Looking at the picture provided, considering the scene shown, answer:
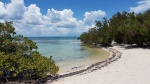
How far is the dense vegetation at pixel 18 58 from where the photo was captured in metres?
11.8

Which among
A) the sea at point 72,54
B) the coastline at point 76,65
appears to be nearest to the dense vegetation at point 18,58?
the coastline at point 76,65

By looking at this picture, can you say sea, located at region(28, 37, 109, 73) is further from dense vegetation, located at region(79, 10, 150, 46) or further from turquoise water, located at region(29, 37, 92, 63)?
dense vegetation, located at region(79, 10, 150, 46)

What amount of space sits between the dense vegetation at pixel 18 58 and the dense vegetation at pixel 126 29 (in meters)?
21.9

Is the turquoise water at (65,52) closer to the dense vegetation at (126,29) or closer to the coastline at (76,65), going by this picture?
the coastline at (76,65)

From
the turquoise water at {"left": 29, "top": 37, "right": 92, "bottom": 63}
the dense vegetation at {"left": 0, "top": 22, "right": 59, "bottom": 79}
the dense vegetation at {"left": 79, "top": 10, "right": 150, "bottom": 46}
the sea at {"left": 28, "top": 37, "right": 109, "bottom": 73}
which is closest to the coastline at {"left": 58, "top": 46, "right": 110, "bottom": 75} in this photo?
the sea at {"left": 28, "top": 37, "right": 109, "bottom": 73}

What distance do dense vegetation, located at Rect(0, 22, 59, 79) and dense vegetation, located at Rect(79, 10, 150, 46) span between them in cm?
2195

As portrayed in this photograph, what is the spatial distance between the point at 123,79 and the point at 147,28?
70.1 feet

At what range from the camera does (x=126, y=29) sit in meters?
34.1

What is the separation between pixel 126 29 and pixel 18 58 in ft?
83.0

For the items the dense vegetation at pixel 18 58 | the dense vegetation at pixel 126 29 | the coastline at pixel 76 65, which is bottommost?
the coastline at pixel 76 65

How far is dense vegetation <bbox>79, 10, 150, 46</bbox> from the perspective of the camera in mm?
31612

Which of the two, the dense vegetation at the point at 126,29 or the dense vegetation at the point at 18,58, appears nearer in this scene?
the dense vegetation at the point at 18,58

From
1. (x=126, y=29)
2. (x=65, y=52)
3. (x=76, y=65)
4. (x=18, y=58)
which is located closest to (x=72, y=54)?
(x=65, y=52)

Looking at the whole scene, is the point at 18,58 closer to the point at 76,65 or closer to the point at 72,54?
the point at 76,65
